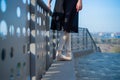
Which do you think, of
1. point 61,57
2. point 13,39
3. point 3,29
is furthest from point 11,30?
point 61,57

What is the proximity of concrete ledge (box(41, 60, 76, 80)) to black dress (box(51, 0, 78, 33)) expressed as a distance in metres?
0.41

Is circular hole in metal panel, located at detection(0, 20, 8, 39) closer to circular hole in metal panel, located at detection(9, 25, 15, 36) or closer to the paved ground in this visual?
circular hole in metal panel, located at detection(9, 25, 15, 36)

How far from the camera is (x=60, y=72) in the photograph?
304 centimetres

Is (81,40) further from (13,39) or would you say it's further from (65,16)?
(13,39)

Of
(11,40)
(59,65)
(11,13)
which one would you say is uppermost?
(11,13)

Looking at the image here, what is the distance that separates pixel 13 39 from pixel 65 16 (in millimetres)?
1870

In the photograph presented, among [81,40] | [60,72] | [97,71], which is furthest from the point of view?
[81,40]

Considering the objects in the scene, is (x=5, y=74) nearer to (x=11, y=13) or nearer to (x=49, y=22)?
(x=11, y=13)

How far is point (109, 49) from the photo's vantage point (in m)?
10.1

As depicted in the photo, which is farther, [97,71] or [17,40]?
[97,71]

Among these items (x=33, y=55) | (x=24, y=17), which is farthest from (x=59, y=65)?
(x=24, y=17)

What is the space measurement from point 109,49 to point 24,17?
28.1ft

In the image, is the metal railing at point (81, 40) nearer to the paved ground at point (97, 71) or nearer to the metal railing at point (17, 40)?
the paved ground at point (97, 71)

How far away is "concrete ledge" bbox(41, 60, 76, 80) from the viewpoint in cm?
277
